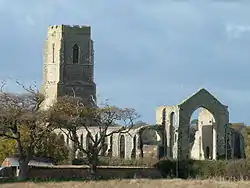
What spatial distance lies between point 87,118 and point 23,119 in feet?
27.3

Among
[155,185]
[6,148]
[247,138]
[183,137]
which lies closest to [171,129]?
[183,137]

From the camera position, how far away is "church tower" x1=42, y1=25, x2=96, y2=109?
333ft

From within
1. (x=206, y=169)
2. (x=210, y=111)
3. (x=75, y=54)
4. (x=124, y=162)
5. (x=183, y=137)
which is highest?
(x=75, y=54)

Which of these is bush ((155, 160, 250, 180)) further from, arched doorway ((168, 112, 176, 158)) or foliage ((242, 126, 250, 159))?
foliage ((242, 126, 250, 159))

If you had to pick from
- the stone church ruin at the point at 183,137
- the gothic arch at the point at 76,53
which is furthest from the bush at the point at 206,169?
the gothic arch at the point at 76,53

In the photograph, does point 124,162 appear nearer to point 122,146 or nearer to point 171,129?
point 171,129

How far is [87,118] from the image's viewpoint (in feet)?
191

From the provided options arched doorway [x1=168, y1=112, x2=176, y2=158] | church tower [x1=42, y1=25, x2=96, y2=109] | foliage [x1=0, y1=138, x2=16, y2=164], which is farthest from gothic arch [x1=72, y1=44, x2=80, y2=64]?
foliage [x1=0, y1=138, x2=16, y2=164]

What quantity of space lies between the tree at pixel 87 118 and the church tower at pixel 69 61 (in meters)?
40.1

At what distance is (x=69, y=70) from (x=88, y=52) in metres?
3.56

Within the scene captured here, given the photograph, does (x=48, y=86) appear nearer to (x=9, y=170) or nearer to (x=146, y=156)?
(x=146, y=156)

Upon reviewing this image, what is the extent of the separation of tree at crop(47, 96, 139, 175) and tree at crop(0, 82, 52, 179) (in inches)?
45.8

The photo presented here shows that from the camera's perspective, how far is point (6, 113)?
50.5 m

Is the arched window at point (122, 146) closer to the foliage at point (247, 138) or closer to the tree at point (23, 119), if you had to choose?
the foliage at point (247, 138)
